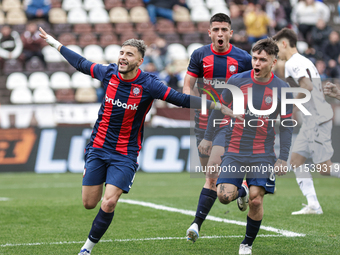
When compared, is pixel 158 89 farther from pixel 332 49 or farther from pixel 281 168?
pixel 332 49

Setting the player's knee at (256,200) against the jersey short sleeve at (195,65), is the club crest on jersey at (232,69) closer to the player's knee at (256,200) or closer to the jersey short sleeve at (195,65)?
the jersey short sleeve at (195,65)

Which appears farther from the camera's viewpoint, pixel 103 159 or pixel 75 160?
pixel 75 160

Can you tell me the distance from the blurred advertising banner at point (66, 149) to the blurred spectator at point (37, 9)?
7.79 meters

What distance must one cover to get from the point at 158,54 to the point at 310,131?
10.1 m

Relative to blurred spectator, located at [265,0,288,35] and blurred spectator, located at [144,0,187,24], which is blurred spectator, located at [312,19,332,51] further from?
blurred spectator, located at [144,0,187,24]

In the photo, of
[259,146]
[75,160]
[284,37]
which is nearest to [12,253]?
[259,146]

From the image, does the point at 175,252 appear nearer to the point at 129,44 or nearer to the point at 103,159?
the point at 103,159

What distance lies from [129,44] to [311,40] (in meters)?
14.9

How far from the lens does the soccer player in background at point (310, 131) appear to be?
7508 mm

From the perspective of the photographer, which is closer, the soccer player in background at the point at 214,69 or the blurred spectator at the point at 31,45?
the soccer player in background at the point at 214,69

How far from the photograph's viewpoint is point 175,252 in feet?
17.2

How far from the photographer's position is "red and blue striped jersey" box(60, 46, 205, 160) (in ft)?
17.2

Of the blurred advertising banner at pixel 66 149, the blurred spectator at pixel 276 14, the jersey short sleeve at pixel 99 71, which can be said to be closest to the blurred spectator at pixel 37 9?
the blurred advertising banner at pixel 66 149

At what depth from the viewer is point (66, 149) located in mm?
13469
